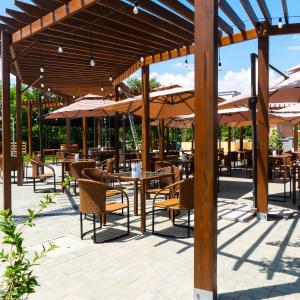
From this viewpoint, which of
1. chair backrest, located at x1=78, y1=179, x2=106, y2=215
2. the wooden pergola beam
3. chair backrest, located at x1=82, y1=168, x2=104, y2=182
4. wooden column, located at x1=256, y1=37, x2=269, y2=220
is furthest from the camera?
chair backrest, located at x1=82, y1=168, x2=104, y2=182

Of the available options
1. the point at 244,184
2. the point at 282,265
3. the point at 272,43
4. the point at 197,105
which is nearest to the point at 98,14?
the point at 272,43

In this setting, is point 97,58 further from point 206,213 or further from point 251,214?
point 206,213

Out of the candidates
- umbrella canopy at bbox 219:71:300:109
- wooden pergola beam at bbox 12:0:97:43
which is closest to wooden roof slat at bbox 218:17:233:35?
umbrella canopy at bbox 219:71:300:109

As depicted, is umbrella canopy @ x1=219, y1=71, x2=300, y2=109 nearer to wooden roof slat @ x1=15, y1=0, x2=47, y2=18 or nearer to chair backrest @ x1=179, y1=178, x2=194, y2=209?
chair backrest @ x1=179, y1=178, x2=194, y2=209

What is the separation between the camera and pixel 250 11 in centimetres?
501

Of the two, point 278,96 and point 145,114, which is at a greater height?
point 278,96

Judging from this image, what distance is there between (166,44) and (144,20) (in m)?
1.44

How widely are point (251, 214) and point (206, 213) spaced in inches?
130

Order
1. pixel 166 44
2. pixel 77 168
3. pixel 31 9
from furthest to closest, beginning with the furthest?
1. pixel 77 168
2. pixel 166 44
3. pixel 31 9

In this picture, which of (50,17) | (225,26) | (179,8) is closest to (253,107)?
(225,26)

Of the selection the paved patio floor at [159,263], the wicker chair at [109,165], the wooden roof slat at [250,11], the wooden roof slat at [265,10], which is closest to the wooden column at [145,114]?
the wicker chair at [109,165]

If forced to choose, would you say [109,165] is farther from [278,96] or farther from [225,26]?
[225,26]

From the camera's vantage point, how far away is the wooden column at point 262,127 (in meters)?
5.49

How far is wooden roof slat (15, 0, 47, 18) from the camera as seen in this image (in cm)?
505
